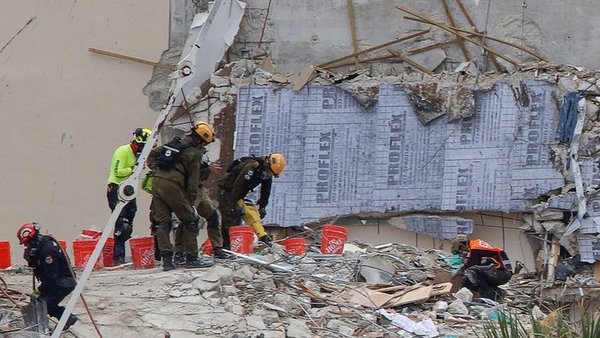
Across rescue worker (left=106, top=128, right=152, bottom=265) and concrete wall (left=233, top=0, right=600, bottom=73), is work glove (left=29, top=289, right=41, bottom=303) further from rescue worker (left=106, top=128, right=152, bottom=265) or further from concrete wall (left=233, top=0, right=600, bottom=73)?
concrete wall (left=233, top=0, right=600, bottom=73)

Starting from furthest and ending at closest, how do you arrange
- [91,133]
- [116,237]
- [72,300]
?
[91,133] < [116,237] < [72,300]

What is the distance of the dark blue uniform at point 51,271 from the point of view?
44.8 feet

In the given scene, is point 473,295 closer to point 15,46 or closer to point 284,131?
point 284,131

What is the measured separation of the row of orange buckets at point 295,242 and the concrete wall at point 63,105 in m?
5.10

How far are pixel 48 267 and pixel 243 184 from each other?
365cm

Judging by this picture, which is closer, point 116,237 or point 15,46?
point 116,237

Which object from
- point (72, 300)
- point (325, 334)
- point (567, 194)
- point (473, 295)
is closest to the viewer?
point (72, 300)

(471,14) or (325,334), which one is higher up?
(471,14)

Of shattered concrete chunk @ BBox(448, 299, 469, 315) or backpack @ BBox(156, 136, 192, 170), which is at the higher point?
backpack @ BBox(156, 136, 192, 170)

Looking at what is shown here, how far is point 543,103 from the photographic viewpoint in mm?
20938

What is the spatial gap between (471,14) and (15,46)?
6.60m

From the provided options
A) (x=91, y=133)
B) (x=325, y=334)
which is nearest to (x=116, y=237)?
(x=325, y=334)

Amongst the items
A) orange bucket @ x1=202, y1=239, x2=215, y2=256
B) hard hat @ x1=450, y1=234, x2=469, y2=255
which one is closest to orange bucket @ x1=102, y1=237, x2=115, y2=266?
orange bucket @ x1=202, y1=239, x2=215, y2=256

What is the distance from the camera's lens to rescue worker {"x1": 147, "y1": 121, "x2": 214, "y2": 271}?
15836 millimetres
